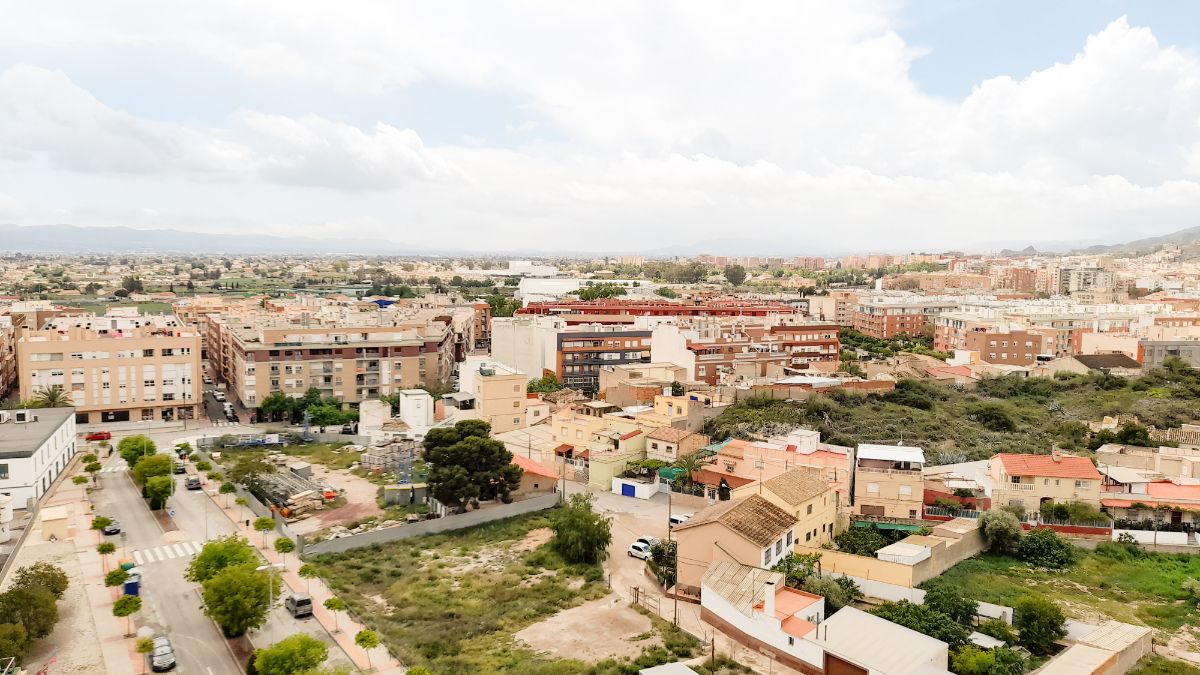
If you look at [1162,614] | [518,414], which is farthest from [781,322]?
[1162,614]

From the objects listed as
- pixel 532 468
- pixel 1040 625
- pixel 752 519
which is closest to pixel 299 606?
pixel 532 468

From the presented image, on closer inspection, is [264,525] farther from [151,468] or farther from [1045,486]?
[1045,486]

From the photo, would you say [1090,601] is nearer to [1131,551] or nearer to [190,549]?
[1131,551]

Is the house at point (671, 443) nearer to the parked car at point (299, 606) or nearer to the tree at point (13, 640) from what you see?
the parked car at point (299, 606)

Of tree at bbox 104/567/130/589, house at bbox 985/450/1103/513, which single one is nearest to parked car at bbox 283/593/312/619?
tree at bbox 104/567/130/589

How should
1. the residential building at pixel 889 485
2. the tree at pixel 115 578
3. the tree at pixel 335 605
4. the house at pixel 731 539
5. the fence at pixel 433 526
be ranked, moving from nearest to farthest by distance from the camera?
the tree at pixel 335 605
the tree at pixel 115 578
the house at pixel 731 539
the fence at pixel 433 526
the residential building at pixel 889 485

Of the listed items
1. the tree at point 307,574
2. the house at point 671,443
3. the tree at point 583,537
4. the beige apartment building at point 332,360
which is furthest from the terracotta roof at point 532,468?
the beige apartment building at point 332,360
